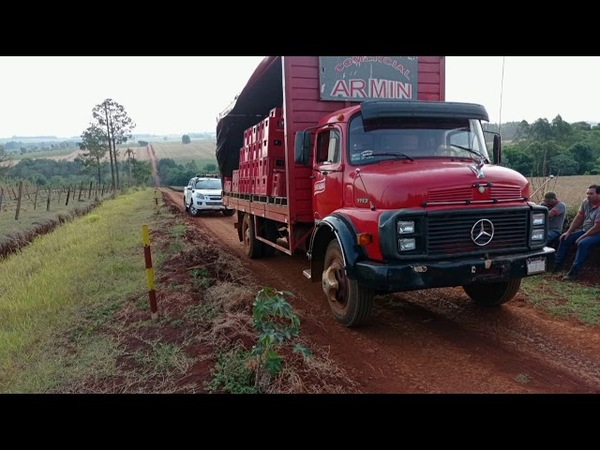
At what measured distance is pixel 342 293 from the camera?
5332mm

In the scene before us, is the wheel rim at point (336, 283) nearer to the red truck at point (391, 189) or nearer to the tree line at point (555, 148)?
the red truck at point (391, 189)

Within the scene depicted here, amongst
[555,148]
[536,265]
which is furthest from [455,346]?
[555,148]

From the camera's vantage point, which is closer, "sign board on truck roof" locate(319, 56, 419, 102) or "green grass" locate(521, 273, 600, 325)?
"green grass" locate(521, 273, 600, 325)

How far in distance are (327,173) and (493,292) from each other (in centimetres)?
258

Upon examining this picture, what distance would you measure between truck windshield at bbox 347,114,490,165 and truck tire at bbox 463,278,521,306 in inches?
60.9

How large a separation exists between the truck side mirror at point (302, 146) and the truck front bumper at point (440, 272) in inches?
72.6

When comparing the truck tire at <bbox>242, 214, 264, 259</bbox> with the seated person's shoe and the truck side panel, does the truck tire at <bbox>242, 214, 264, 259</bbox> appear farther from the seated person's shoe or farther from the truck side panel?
the seated person's shoe

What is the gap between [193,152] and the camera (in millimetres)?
98188

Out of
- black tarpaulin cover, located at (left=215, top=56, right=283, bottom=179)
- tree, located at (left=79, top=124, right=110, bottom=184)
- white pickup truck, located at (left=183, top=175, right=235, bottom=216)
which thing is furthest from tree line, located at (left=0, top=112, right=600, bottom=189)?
white pickup truck, located at (left=183, top=175, right=235, bottom=216)

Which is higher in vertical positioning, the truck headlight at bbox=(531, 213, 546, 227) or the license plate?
the truck headlight at bbox=(531, 213, 546, 227)

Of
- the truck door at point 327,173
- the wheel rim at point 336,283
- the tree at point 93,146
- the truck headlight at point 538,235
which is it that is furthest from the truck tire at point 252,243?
the tree at point 93,146

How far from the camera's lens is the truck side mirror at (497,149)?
579 centimetres

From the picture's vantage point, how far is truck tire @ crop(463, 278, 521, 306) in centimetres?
550

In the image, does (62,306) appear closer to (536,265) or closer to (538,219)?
(536,265)
